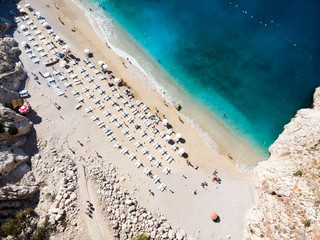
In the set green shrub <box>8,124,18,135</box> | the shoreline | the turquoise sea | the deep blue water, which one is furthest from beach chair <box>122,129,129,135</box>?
green shrub <box>8,124,18,135</box>

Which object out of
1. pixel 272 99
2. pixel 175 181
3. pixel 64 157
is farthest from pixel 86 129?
pixel 272 99

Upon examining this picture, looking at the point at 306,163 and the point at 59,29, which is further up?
the point at 306,163

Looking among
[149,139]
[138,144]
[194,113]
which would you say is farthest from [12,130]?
[194,113]

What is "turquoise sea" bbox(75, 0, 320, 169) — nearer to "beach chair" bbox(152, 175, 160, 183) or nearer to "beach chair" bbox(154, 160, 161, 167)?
"beach chair" bbox(154, 160, 161, 167)

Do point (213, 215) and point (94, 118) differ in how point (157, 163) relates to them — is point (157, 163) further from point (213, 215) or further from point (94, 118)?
point (94, 118)

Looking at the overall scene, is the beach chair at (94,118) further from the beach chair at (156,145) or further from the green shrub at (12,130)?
the green shrub at (12,130)

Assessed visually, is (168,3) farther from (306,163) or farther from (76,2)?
(306,163)
